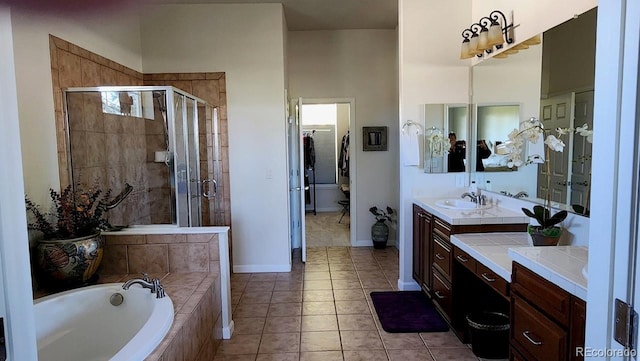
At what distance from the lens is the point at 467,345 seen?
2730mm

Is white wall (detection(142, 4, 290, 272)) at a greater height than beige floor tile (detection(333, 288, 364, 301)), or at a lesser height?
greater

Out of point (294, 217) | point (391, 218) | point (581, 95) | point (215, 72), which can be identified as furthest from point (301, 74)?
point (581, 95)

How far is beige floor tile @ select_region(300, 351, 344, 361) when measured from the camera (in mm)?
2600

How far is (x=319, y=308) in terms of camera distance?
341 centimetres

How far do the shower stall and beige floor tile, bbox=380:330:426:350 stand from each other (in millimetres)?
1878

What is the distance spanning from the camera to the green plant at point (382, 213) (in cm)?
537

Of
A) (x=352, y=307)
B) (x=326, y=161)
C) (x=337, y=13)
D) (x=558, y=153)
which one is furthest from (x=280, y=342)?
(x=326, y=161)

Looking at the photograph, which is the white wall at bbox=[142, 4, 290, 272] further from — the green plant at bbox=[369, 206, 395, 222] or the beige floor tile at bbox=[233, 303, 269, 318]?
the green plant at bbox=[369, 206, 395, 222]

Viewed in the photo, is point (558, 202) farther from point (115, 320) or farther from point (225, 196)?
point (225, 196)

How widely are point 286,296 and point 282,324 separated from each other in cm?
59

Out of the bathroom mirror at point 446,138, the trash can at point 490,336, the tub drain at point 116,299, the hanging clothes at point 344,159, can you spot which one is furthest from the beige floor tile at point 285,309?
the hanging clothes at point 344,159

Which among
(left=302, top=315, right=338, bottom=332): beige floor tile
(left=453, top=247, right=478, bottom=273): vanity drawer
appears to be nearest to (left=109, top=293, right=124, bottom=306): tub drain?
(left=302, top=315, right=338, bottom=332): beige floor tile

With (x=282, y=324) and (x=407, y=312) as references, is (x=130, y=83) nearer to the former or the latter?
(x=282, y=324)

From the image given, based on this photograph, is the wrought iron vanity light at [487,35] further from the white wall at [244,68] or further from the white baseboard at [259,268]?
the white baseboard at [259,268]
